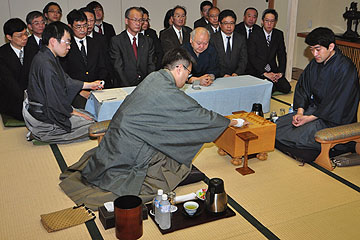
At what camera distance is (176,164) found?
12.2 feet

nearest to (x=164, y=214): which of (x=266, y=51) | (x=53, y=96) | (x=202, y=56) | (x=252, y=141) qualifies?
(x=252, y=141)

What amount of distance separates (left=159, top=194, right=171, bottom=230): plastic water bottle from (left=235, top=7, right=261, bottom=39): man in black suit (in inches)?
189

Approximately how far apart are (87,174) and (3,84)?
2.86 meters

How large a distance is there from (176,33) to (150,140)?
387 cm

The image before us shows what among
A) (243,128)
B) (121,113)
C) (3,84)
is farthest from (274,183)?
(3,84)

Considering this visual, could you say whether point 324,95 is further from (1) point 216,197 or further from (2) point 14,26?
(2) point 14,26

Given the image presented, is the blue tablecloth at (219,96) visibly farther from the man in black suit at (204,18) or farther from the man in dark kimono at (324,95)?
the man in black suit at (204,18)

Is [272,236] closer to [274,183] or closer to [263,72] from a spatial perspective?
[274,183]

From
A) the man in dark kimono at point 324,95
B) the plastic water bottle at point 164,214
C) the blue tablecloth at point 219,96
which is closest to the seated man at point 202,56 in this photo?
the blue tablecloth at point 219,96

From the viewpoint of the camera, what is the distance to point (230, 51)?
6.54 meters

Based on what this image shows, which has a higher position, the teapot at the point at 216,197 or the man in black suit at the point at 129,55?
the man in black suit at the point at 129,55

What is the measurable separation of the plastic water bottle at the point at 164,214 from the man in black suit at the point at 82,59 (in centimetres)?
306

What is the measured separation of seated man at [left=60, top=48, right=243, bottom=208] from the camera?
136 inches

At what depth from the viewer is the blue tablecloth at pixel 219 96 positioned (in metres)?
4.73
